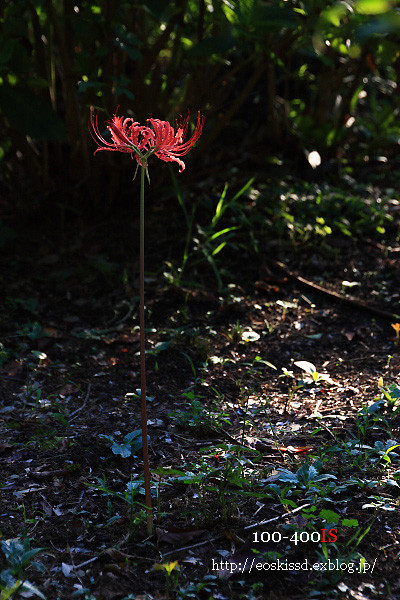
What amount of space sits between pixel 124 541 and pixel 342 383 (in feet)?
4.03

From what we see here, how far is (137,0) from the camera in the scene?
2795mm

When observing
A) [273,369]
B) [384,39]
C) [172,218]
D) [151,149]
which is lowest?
[273,369]

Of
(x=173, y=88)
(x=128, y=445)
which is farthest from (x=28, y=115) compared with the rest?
(x=128, y=445)

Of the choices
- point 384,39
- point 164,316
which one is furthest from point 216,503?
point 384,39

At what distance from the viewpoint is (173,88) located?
3.58 m

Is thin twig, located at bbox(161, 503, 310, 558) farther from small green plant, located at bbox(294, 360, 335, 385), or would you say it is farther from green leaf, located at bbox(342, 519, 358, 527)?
small green plant, located at bbox(294, 360, 335, 385)

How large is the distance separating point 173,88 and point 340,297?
1545 millimetres

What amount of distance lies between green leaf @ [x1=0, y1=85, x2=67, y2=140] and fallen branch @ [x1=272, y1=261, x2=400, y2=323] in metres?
1.35

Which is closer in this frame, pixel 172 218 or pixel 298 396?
pixel 298 396

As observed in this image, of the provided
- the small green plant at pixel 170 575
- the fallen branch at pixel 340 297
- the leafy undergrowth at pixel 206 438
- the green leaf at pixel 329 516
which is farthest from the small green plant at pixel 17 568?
the fallen branch at pixel 340 297

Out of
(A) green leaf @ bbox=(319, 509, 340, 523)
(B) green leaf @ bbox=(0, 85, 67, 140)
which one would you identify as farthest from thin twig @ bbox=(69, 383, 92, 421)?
(B) green leaf @ bbox=(0, 85, 67, 140)

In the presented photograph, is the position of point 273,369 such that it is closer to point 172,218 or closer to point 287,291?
point 287,291

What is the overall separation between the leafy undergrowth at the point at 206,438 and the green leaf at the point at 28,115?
826 millimetres

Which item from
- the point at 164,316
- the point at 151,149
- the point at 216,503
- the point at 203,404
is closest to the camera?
the point at 151,149
